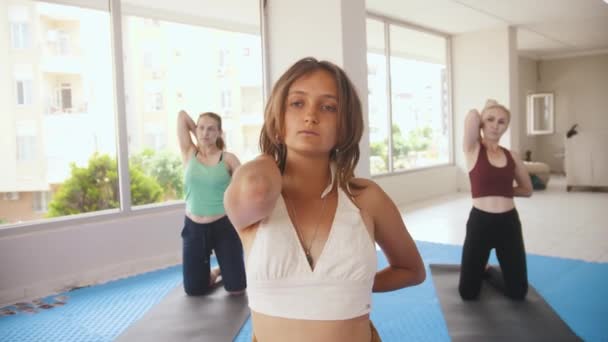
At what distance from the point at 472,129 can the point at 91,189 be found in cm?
332

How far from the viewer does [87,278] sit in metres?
3.98

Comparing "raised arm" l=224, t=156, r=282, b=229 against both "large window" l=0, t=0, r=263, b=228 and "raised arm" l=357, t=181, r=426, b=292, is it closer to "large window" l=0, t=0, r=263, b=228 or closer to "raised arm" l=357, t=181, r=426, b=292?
"raised arm" l=357, t=181, r=426, b=292

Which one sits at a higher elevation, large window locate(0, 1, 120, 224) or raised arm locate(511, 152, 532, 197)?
large window locate(0, 1, 120, 224)

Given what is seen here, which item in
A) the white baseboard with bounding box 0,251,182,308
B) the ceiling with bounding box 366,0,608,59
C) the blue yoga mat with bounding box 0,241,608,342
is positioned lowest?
the blue yoga mat with bounding box 0,241,608,342

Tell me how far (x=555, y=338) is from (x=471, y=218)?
0.94 meters

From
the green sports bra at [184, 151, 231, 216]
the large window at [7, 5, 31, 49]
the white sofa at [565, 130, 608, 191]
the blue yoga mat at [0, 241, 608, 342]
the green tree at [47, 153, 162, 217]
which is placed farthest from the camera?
the white sofa at [565, 130, 608, 191]

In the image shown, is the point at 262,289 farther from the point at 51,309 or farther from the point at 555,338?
the point at 51,309

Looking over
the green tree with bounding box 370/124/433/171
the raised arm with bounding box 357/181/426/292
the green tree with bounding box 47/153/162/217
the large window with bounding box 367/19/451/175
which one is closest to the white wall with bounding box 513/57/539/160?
the large window with bounding box 367/19/451/175

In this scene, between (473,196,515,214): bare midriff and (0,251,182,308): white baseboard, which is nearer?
(473,196,515,214): bare midriff

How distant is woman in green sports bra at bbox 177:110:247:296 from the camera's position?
140 inches

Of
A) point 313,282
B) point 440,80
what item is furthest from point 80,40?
point 440,80

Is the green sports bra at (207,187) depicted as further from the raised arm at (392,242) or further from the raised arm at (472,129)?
the raised arm at (392,242)

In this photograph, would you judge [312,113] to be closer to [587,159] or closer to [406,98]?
[406,98]

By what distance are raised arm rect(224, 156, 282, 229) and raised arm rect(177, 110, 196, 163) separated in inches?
114
